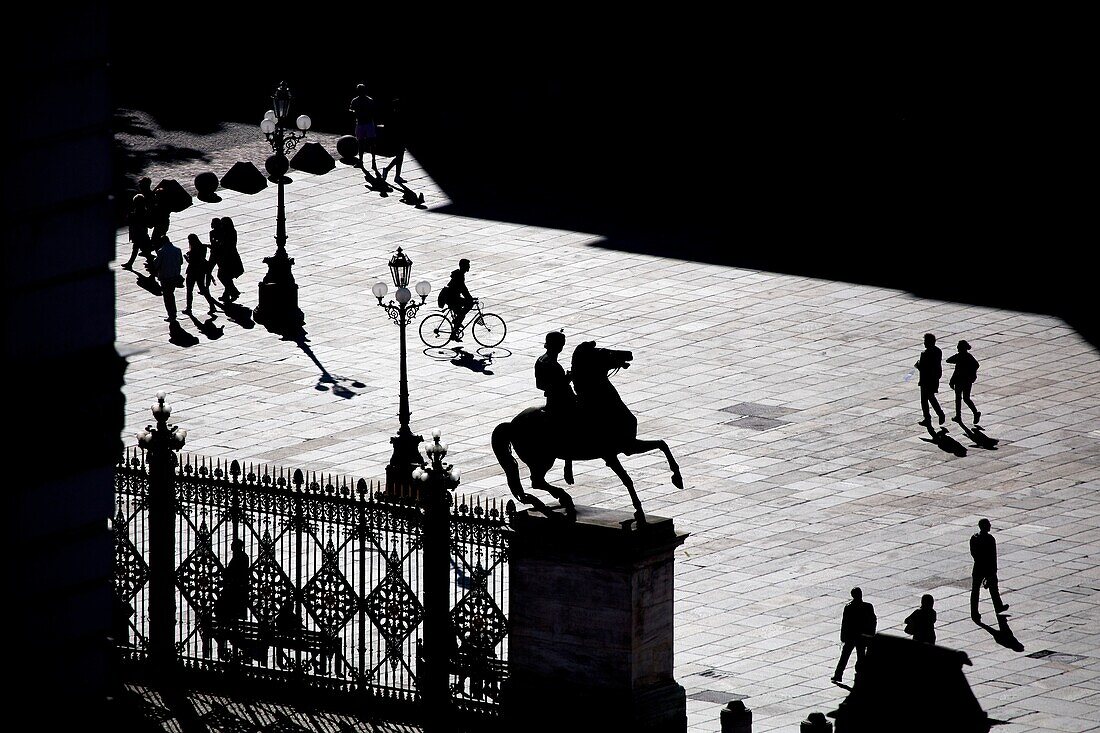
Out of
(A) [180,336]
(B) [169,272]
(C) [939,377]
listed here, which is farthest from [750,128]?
(C) [939,377]

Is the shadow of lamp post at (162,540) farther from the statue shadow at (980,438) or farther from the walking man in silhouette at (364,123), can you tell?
the walking man in silhouette at (364,123)

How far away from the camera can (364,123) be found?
42.4 m

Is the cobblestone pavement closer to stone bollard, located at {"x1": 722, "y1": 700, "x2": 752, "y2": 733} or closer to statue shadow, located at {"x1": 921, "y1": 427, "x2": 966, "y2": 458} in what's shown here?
statue shadow, located at {"x1": 921, "y1": 427, "x2": 966, "y2": 458}

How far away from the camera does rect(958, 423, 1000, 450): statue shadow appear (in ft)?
95.1

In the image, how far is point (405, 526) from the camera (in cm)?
2028

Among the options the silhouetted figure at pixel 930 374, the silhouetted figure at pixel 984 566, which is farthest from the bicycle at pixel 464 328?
the silhouetted figure at pixel 984 566

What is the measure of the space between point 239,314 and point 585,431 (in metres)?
17.4

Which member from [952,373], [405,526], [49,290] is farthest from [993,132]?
[49,290]

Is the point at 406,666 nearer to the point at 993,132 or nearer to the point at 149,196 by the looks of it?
the point at 149,196

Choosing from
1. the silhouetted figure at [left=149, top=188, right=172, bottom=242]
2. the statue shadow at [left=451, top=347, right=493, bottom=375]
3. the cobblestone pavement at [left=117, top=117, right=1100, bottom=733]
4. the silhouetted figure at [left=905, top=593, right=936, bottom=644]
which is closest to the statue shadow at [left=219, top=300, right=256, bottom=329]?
the cobblestone pavement at [left=117, top=117, right=1100, bottom=733]

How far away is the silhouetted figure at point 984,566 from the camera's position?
22391 millimetres

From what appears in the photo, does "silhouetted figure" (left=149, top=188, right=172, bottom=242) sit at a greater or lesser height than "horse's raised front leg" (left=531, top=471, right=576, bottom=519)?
lesser

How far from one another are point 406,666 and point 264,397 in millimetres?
11564

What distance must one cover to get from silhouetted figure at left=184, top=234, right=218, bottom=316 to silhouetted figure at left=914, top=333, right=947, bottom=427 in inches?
469
